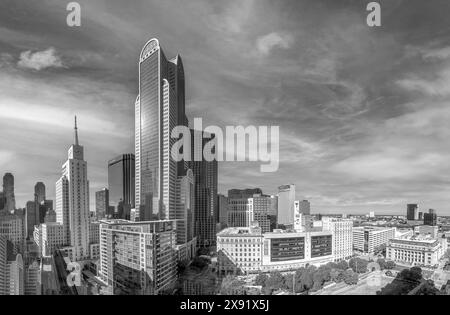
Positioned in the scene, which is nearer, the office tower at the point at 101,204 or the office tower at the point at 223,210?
the office tower at the point at 101,204

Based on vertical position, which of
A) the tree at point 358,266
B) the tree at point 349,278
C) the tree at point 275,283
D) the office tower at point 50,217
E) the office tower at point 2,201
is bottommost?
the tree at point 358,266

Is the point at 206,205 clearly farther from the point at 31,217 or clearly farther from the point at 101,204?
the point at 31,217

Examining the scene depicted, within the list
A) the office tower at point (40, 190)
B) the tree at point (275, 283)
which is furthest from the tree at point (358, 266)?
the office tower at point (40, 190)

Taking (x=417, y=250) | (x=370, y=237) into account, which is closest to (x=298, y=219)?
(x=417, y=250)

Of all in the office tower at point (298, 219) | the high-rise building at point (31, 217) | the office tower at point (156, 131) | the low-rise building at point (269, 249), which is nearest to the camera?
the high-rise building at point (31, 217)

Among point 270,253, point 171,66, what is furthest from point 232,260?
point 171,66

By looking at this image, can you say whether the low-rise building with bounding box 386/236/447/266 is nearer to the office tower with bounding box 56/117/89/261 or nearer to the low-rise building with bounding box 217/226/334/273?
the low-rise building with bounding box 217/226/334/273

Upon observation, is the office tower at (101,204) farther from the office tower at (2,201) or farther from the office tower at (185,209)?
the office tower at (185,209)
